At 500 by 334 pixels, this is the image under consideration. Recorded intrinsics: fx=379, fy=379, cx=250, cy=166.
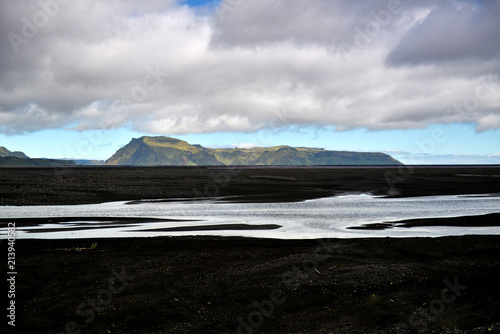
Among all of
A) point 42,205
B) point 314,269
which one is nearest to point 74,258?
point 314,269

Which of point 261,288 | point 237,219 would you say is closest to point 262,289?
point 261,288

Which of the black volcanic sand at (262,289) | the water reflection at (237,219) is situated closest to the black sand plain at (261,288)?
the black volcanic sand at (262,289)

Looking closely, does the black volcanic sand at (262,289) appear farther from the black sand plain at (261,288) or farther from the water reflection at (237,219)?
the water reflection at (237,219)

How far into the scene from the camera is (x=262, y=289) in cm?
1203

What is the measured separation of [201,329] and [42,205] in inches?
1425

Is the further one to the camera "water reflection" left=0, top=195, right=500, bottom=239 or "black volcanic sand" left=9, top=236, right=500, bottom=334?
"water reflection" left=0, top=195, right=500, bottom=239

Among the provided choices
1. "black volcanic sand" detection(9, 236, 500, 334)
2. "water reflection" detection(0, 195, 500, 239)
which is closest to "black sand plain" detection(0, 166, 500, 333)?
"black volcanic sand" detection(9, 236, 500, 334)

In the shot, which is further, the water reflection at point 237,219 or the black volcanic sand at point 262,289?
the water reflection at point 237,219

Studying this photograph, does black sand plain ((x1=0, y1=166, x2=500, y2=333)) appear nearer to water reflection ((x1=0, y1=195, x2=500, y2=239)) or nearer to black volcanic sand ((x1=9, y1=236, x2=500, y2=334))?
black volcanic sand ((x1=9, y1=236, x2=500, y2=334))

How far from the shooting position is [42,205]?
39.4m

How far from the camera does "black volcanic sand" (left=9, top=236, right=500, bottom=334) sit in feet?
31.9

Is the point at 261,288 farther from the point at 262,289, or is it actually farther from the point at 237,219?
the point at 237,219

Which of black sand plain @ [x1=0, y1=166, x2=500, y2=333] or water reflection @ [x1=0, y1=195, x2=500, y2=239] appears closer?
black sand plain @ [x1=0, y1=166, x2=500, y2=333]

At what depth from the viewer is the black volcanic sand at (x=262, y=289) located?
973 centimetres
